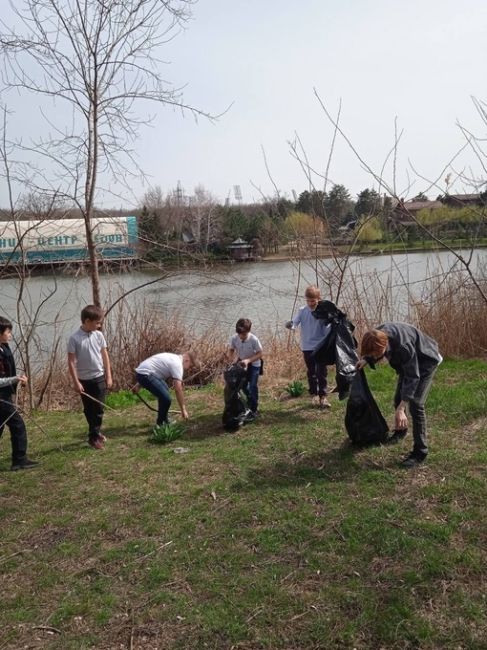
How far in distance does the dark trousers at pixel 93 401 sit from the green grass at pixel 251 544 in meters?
0.22

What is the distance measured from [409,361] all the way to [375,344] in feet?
1.15

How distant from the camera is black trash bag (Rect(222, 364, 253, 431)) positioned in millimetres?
6141

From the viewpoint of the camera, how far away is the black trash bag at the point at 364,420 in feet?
16.8

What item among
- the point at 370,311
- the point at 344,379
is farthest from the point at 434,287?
the point at 344,379

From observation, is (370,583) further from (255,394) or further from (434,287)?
(434,287)

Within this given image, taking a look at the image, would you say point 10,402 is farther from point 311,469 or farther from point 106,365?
point 311,469

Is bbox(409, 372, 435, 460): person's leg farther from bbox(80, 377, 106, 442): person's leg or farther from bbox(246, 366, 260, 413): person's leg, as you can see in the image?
bbox(80, 377, 106, 442): person's leg

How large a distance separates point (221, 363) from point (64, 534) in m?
6.31

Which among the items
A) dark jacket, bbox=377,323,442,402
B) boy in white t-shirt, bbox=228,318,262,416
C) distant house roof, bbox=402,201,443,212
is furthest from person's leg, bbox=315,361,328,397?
distant house roof, bbox=402,201,443,212

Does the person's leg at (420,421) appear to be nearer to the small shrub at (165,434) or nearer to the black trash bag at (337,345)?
the black trash bag at (337,345)

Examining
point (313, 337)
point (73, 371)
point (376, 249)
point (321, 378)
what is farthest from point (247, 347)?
point (376, 249)

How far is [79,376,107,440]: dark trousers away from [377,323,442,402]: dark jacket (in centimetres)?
285

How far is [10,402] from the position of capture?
5.20 metres

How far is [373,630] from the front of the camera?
114 inches
